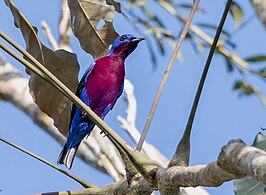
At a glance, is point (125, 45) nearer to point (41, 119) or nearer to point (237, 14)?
point (237, 14)

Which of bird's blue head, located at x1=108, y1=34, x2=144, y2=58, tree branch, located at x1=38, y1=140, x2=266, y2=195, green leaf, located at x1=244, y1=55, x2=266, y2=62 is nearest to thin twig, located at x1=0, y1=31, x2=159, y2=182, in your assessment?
tree branch, located at x1=38, y1=140, x2=266, y2=195

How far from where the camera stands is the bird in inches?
66.3

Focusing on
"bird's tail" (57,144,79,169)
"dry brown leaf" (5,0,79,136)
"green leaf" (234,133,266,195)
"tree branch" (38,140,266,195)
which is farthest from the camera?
"bird's tail" (57,144,79,169)

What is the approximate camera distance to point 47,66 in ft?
4.91

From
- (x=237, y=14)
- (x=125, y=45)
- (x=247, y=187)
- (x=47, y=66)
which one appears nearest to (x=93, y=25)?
(x=47, y=66)

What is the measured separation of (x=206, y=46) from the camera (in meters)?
2.75

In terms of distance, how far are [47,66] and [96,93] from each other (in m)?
0.28

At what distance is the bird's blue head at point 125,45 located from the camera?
1858 mm

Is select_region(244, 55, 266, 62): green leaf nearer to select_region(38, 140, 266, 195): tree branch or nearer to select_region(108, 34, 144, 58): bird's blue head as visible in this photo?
A: select_region(108, 34, 144, 58): bird's blue head

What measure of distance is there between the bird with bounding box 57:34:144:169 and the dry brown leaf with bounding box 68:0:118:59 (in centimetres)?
16

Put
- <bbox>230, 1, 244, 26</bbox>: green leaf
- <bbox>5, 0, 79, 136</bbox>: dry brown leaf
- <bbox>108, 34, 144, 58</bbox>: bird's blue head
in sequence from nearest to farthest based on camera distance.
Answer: <bbox>5, 0, 79, 136</bbox>: dry brown leaf → <bbox>108, 34, 144, 58</bbox>: bird's blue head → <bbox>230, 1, 244, 26</bbox>: green leaf

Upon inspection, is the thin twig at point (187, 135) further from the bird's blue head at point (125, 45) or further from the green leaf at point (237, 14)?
the green leaf at point (237, 14)

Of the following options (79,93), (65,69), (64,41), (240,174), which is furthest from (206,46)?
(240,174)

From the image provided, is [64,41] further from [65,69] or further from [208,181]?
[208,181]
